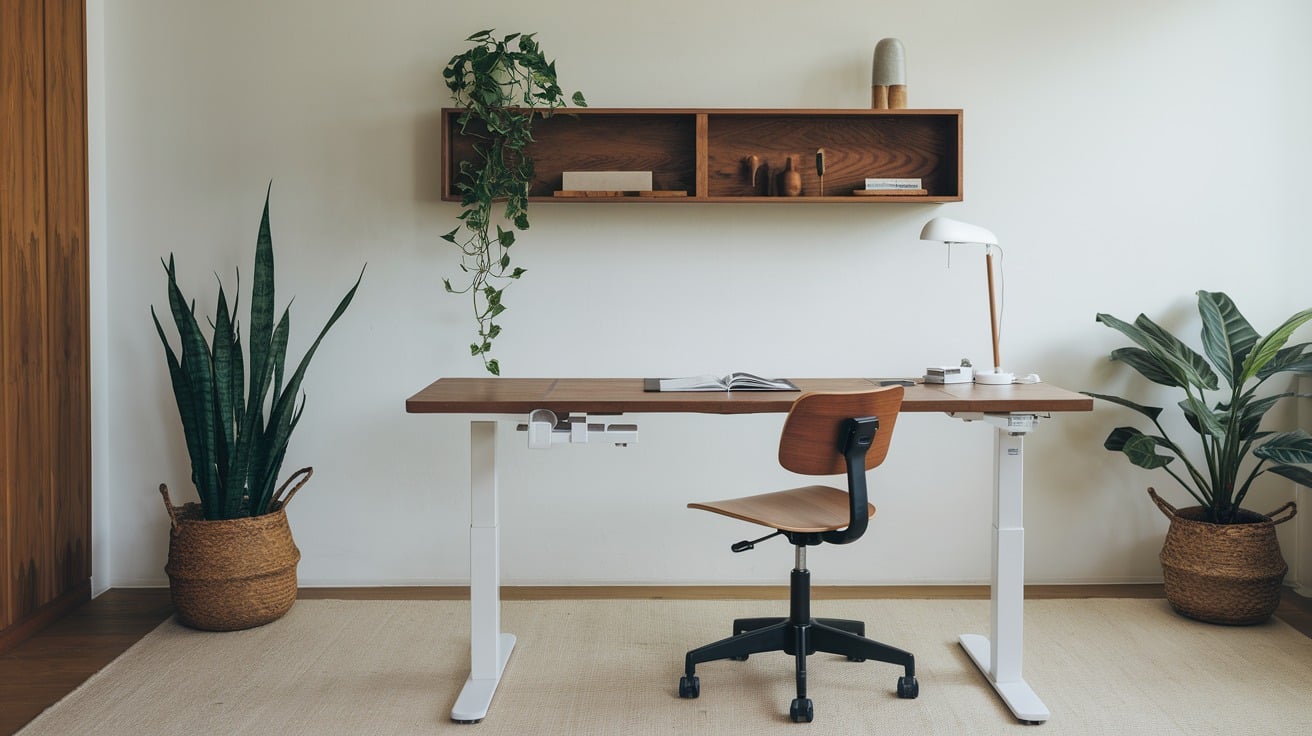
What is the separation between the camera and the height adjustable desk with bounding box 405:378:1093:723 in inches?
101

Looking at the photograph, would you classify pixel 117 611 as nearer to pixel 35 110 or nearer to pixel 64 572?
pixel 64 572

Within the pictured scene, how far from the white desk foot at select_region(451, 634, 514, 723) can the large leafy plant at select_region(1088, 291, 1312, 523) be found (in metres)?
2.18

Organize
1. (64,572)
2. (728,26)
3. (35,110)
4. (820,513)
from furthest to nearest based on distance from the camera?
(728,26) < (64,572) < (35,110) < (820,513)

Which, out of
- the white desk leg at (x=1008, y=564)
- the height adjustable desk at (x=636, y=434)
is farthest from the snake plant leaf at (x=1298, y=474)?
the white desk leg at (x=1008, y=564)

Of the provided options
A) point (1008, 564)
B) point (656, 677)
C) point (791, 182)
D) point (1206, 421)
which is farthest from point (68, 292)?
point (1206, 421)

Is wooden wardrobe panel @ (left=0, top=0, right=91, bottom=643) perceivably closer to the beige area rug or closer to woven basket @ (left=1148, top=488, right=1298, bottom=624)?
the beige area rug

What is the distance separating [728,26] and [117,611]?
115 inches

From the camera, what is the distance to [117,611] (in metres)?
3.38

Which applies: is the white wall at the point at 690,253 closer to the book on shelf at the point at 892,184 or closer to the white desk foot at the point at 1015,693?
the book on shelf at the point at 892,184

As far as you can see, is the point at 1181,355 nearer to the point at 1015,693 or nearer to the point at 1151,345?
the point at 1151,345

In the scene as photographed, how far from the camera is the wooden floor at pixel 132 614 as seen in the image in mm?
2740

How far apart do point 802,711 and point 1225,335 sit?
6.65ft

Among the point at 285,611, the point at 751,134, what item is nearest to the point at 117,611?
the point at 285,611

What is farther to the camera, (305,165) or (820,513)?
(305,165)
